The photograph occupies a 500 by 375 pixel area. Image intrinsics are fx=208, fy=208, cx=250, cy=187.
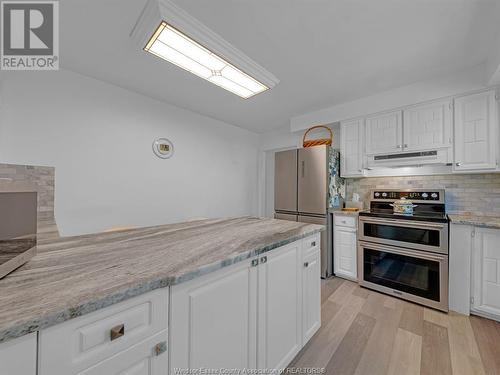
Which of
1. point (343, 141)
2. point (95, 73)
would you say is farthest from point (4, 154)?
point (343, 141)

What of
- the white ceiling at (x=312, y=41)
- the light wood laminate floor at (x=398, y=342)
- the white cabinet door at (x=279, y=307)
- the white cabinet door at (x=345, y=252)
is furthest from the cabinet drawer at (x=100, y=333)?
the white cabinet door at (x=345, y=252)

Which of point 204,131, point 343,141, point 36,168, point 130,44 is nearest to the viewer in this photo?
point 130,44

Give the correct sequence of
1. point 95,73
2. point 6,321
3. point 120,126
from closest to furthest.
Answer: point 6,321
point 95,73
point 120,126

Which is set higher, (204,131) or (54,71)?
(54,71)

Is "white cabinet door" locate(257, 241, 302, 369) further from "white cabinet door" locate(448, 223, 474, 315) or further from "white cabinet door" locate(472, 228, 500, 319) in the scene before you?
"white cabinet door" locate(472, 228, 500, 319)

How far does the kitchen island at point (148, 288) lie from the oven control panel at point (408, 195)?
1942 millimetres

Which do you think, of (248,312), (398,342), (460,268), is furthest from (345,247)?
(248,312)

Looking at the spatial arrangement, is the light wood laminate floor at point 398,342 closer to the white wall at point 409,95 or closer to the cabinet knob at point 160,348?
the cabinet knob at point 160,348

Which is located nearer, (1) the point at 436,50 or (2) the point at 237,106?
(1) the point at 436,50

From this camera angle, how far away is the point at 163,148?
2906 millimetres

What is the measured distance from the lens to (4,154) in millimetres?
1862

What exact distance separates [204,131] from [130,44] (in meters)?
1.71

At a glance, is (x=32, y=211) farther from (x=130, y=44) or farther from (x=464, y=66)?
(x=464, y=66)

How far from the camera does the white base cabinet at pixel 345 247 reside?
2686 mm
